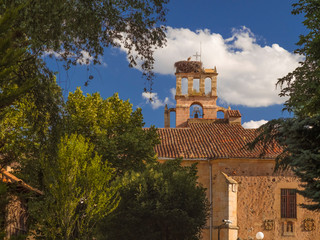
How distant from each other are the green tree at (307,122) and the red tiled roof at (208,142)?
17.0m

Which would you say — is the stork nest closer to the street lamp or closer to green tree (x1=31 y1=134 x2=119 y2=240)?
the street lamp

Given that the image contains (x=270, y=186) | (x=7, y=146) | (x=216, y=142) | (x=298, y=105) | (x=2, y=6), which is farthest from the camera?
(x=216, y=142)

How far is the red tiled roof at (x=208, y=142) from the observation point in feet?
117

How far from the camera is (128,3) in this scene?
11406 mm

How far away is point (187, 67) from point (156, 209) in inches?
1354

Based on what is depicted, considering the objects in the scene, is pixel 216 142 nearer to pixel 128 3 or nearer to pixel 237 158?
pixel 237 158

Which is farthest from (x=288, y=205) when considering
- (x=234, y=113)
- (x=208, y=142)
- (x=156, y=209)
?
(x=156, y=209)

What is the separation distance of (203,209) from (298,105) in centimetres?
1130

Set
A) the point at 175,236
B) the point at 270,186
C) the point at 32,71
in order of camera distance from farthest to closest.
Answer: the point at 270,186
the point at 175,236
the point at 32,71

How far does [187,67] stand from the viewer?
2307 inches

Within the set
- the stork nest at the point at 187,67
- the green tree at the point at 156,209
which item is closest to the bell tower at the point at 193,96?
the stork nest at the point at 187,67

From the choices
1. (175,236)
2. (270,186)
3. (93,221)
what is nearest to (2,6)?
(93,221)

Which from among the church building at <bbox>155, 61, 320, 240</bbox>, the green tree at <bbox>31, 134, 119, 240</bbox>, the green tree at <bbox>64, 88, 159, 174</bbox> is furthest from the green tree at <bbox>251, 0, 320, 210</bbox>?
the church building at <bbox>155, 61, 320, 240</bbox>

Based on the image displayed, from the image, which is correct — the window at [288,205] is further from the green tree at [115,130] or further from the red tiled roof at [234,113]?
the green tree at [115,130]
